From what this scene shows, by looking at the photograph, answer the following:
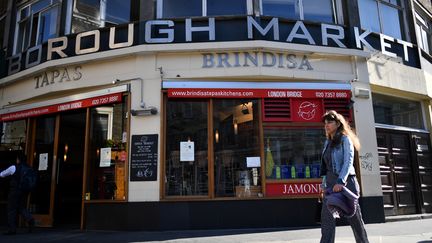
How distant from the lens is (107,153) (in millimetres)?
10195

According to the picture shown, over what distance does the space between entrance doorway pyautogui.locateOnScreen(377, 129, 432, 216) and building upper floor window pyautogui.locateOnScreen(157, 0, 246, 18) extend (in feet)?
16.1

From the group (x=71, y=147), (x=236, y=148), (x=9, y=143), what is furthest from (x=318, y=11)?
(x=9, y=143)

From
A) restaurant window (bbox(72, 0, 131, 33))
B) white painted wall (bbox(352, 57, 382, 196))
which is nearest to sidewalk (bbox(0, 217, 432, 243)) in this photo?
white painted wall (bbox(352, 57, 382, 196))

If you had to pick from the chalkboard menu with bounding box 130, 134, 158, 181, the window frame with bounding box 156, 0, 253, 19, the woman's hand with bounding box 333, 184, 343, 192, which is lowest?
the woman's hand with bounding box 333, 184, 343, 192

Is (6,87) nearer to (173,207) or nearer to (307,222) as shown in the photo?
(173,207)

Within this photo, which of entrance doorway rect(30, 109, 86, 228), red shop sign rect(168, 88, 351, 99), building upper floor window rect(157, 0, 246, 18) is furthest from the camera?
entrance doorway rect(30, 109, 86, 228)

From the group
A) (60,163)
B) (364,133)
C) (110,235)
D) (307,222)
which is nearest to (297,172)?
(307,222)

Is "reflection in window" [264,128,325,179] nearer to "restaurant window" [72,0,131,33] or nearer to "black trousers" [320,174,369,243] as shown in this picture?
"black trousers" [320,174,369,243]

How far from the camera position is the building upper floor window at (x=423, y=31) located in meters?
14.0

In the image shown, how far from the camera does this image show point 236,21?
10.2m

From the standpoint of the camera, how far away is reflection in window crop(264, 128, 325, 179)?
9742mm

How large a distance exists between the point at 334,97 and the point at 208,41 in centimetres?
337

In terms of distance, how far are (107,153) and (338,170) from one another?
6.61 metres

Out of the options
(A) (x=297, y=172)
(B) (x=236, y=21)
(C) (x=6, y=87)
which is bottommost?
(A) (x=297, y=172)
